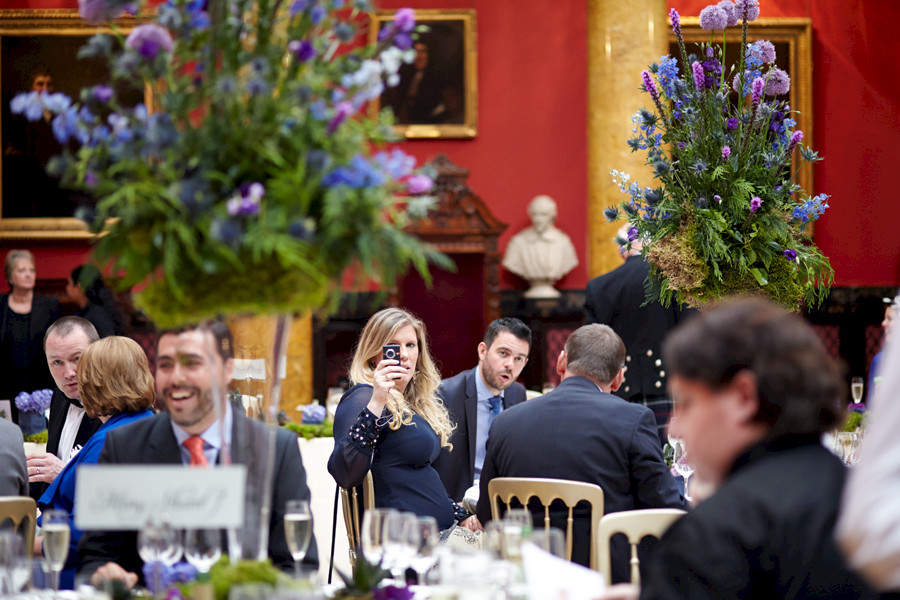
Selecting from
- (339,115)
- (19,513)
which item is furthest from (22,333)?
(339,115)

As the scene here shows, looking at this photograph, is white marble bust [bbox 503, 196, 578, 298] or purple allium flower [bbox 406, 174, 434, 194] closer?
purple allium flower [bbox 406, 174, 434, 194]

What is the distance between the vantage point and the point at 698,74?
3217mm

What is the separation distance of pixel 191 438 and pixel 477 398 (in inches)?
96.2

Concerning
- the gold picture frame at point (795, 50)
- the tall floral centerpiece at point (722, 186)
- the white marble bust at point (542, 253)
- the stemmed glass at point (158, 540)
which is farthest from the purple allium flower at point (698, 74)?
the gold picture frame at point (795, 50)

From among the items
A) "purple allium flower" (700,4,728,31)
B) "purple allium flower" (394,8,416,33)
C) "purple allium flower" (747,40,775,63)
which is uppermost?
"purple allium flower" (700,4,728,31)

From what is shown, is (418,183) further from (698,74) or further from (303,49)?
(698,74)

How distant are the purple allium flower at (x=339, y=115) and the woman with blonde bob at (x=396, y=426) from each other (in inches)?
62.0

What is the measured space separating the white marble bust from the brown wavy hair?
5613 millimetres

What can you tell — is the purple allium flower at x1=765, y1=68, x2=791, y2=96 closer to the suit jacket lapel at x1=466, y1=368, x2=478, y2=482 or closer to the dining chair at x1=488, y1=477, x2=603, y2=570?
the dining chair at x1=488, y1=477, x2=603, y2=570

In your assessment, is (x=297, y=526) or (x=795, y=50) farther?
(x=795, y=50)

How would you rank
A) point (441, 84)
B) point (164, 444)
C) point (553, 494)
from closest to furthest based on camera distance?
point (164, 444), point (553, 494), point (441, 84)

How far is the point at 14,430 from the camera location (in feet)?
9.72

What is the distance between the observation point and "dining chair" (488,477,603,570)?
2.81m

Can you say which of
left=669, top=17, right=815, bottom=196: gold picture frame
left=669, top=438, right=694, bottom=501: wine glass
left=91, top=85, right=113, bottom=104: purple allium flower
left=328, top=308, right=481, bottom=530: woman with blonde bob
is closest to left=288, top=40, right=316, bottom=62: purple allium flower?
left=91, top=85, right=113, bottom=104: purple allium flower
